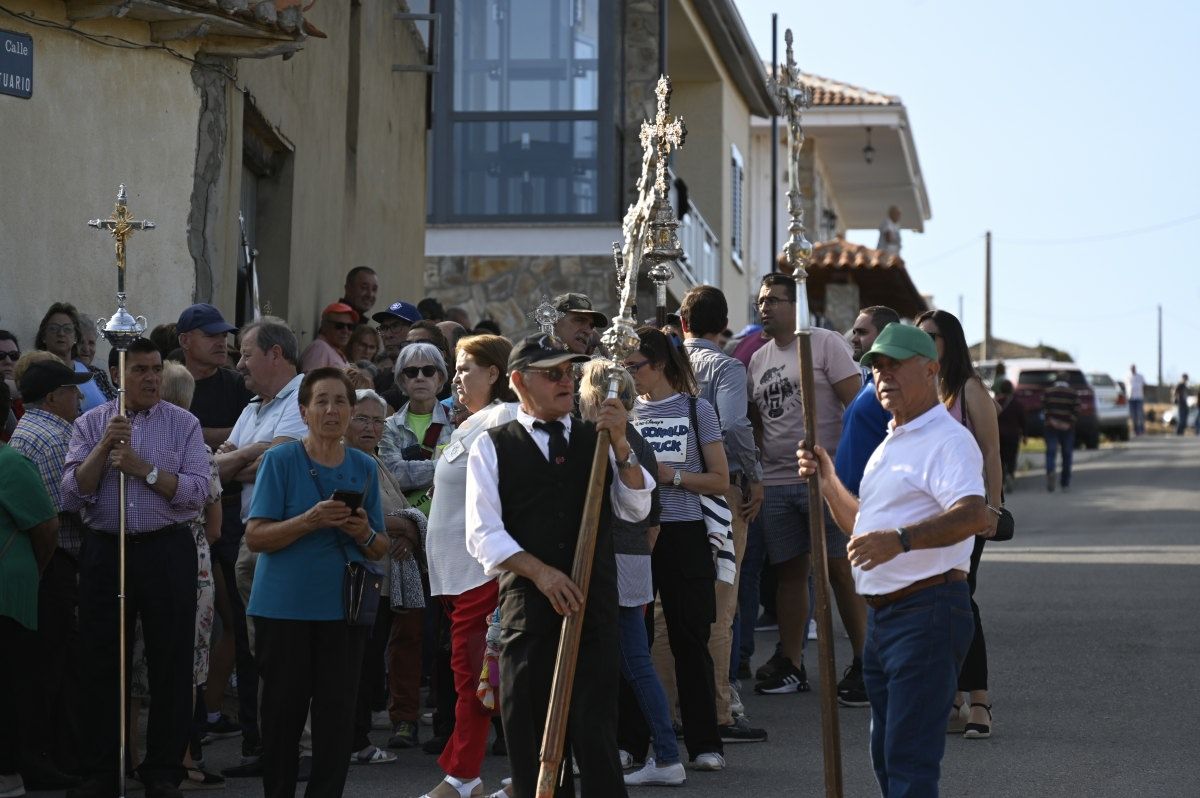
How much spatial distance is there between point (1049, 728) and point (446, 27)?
1422 centimetres

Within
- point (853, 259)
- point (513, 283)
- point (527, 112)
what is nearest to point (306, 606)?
point (513, 283)

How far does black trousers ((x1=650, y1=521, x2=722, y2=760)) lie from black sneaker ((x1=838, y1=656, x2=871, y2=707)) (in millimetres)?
1810

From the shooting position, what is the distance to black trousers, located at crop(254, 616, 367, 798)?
22.9 ft

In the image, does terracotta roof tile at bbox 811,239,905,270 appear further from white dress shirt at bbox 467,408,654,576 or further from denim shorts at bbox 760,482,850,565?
white dress shirt at bbox 467,408,654,576

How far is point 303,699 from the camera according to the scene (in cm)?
704

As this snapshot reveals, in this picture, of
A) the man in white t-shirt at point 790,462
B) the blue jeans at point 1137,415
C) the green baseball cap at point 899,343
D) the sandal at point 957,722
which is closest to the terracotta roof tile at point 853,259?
the man in white t-shirt at point 790,462

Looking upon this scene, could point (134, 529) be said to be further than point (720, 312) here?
No

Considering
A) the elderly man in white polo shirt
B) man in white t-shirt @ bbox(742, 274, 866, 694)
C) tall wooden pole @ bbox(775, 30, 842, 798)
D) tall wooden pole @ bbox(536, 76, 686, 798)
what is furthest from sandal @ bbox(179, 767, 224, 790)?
man in white t-shirt @ bbox(742, 274, 866, 694)

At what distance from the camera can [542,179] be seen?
21.5 m

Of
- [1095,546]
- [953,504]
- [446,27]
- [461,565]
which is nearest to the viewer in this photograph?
[953,504]

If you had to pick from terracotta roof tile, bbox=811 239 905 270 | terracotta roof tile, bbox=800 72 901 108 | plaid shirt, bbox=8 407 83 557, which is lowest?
plaid shirt, bbox=8 407 83 557

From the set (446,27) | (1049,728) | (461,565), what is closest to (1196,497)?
(446,27)

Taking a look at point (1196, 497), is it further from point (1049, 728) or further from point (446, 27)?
point (1049, 728)

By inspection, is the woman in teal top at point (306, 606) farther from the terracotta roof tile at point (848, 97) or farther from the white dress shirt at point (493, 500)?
the terracotta roof tile at point (848, 97)
